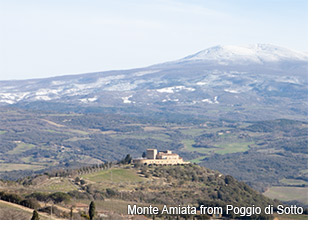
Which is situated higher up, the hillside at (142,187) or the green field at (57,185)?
the green field at (57,185)

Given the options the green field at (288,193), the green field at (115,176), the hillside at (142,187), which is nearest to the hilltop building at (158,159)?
the hillside at (142,187)

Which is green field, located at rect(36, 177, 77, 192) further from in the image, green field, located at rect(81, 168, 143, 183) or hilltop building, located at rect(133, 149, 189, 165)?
hilltop building, located at rect(133, 149, 189, 165)

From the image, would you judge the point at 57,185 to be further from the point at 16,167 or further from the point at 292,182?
the point at 16,167

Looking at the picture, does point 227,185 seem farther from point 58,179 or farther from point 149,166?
point 58,179

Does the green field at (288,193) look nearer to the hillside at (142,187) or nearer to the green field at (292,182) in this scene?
the green field at (292,182)

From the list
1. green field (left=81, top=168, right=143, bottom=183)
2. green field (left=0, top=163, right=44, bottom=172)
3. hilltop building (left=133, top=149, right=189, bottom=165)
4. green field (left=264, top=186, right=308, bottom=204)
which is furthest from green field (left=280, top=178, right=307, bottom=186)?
green field (left=81, top=168, right=143, bottom=183)

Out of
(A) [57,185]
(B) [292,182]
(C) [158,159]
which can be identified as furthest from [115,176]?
(B) [292,182]
